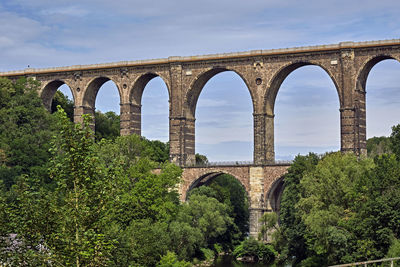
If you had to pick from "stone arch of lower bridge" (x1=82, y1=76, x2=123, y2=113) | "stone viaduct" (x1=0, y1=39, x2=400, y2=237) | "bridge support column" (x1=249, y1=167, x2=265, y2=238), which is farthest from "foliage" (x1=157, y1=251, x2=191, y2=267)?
"stone arch of lower bridge" (x1=82, y1=76, x2=123, y2=113)

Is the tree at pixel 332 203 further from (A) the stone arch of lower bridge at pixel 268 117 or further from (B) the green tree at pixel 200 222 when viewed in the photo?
(A) the stone arch of lower bridge at pixel 268 117

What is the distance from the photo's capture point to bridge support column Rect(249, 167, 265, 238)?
229 feet

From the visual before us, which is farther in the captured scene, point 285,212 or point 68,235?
point 285,212

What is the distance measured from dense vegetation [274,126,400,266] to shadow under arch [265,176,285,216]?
8324 millimetres

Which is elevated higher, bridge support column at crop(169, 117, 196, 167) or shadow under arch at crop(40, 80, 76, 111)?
shadow under arch at crop(40, 80, 76, 111)

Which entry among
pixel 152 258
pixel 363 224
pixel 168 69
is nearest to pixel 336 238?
pixel 363 224

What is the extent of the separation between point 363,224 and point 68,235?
83.0 ft

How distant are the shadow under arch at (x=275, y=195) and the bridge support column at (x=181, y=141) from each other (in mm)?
9270

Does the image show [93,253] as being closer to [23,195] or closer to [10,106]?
[23,195]

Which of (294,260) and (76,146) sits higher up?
(76,146)

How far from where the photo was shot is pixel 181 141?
74.4m

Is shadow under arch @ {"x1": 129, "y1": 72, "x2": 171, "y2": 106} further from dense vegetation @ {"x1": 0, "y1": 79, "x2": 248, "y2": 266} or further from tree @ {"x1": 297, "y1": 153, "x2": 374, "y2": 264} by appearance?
tree @ {"x1": 297, "y1": 153, "x2": 374, "y2": 264}

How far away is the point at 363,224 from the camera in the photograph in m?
44.9

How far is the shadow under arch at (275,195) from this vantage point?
6956 centimetres
